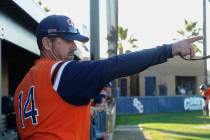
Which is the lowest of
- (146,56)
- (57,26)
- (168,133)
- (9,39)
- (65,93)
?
(168,133)

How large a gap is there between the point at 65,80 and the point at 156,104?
3195 cm

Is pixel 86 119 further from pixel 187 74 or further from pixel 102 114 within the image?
pixel 187 74

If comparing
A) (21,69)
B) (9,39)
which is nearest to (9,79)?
(21,69)

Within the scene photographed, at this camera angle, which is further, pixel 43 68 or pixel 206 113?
pixel 206 113

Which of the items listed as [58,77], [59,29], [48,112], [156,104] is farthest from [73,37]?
[156,104]

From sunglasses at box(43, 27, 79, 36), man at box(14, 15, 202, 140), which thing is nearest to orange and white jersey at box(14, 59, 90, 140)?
man at box(14, 15, 202, 140)

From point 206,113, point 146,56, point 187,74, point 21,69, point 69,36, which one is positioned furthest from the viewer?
point 187,74

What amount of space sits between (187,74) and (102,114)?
47.1 metres

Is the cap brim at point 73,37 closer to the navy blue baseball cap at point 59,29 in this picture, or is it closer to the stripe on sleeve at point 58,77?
the navy blue baseball cap at point 59,29

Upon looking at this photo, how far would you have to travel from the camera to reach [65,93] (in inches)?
110

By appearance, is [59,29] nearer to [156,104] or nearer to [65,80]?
[65,80]

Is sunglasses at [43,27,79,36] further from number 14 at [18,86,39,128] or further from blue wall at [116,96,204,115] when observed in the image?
blue wall at [116,96,204,115]

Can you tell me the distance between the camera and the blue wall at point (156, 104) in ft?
109

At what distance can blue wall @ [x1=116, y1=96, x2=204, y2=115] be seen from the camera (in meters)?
33.2
